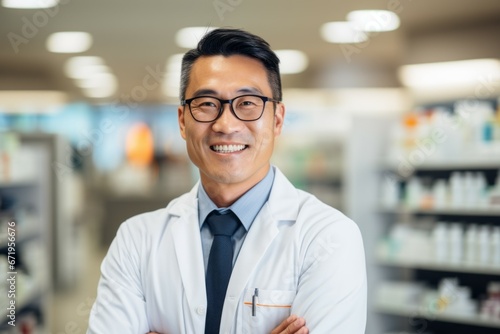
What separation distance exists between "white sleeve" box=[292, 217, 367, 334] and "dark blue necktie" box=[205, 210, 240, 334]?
0.21m

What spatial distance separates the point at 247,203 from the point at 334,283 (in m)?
0.34

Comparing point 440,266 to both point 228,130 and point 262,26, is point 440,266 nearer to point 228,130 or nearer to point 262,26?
point 262,26

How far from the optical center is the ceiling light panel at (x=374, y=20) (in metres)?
6.48

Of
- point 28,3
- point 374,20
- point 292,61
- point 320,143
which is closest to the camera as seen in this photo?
point 28,3

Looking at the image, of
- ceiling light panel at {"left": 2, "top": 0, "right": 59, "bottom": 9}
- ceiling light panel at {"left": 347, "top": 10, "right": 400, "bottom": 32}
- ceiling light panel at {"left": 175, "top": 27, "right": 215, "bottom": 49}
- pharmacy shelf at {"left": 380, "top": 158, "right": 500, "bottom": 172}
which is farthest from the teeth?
ceiling light panel at {"left": 175, "top": 27, "right": 215, "bottom": 49}

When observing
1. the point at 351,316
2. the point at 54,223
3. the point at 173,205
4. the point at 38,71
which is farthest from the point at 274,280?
the point at 38,71

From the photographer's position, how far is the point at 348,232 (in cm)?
166

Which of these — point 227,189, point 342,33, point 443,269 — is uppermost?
point 342,33

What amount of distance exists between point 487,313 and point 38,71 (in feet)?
26.5

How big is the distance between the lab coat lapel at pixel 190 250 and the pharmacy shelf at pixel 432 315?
343cm

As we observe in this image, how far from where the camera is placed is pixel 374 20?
22.6ft

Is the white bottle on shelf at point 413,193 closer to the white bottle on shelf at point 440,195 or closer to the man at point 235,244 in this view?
the white bottle on shelf at point 440,195

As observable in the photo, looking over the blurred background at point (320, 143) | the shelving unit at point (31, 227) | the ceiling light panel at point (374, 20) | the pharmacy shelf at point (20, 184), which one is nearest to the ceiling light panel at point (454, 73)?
the blurred background at point (320, 143)

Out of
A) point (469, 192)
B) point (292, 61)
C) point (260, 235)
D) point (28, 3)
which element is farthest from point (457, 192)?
point (292, 61)
